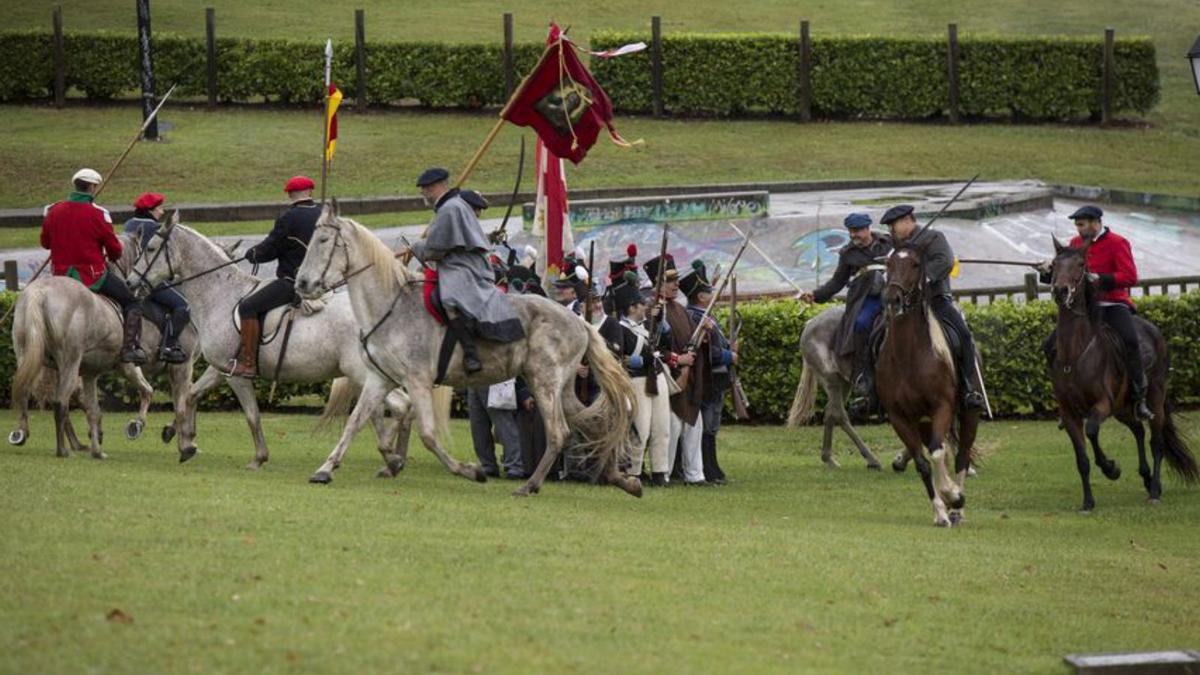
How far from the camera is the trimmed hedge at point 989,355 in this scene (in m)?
25.8

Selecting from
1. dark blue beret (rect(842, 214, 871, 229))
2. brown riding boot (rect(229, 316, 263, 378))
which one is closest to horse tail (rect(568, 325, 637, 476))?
brown riding boot (rect(229, 316, 263, 378))

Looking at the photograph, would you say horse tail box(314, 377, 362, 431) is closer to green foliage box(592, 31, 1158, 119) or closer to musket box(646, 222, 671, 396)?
musket box(646, 222, 671, 396)

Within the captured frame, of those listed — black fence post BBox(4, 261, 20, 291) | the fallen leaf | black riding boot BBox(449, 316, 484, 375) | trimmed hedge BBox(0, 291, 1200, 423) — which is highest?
black riding boot BBox(449, 316, 484, 375)

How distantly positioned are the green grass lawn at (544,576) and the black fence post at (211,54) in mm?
29132

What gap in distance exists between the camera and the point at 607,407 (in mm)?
17297

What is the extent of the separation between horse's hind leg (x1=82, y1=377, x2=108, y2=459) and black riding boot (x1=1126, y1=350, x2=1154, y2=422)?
10381mm

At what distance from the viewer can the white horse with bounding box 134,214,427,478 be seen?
18891 millimetres

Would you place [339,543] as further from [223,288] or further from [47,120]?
[47,120]

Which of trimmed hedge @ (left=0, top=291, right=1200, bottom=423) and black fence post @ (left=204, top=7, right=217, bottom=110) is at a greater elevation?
black fence post @ (left=204, top=7, right=217, bottom=110)

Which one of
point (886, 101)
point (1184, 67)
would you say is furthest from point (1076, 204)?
point (1184, 67)

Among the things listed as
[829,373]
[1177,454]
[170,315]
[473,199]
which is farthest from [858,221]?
[170,315]

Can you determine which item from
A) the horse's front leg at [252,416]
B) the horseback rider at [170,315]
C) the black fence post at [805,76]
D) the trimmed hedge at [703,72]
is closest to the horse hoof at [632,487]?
the horse's front leg at [252,416]

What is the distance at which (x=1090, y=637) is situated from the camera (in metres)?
12.6

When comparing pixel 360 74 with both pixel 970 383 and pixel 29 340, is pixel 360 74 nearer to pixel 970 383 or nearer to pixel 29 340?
pixel 29 340
